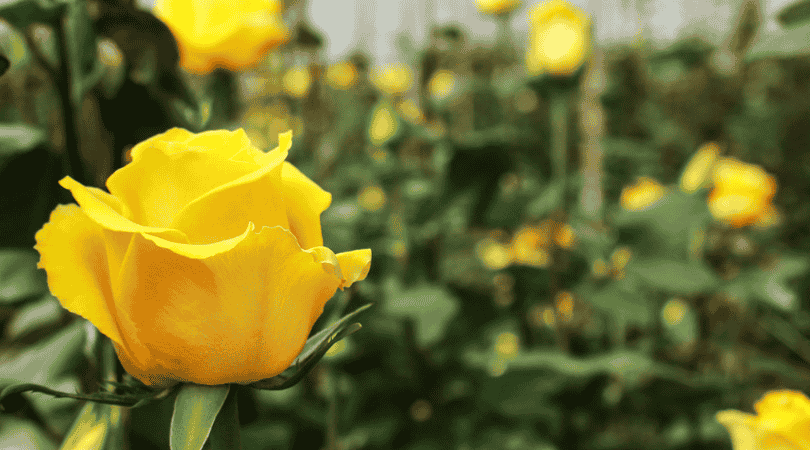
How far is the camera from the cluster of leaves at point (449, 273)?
0.44m

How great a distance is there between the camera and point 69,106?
0.44 m

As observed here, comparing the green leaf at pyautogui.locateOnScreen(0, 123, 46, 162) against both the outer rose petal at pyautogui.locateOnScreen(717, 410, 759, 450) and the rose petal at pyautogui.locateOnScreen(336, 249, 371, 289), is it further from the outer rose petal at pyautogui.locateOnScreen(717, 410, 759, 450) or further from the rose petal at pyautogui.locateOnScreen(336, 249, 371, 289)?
the outer rose petal at pyautogui.locateOnScreen(717, 410, 759, 450)

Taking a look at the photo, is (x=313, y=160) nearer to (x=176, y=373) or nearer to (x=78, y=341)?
(x=78, y=341)

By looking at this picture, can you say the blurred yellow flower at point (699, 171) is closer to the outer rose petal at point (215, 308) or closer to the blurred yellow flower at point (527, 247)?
the blurred yellow flower at point (527, 247)

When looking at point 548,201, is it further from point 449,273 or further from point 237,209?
point 237,209

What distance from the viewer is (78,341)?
422 millimetres

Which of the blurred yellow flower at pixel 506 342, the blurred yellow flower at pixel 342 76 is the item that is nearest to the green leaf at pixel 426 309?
the blurred yellow flower at pixel 506 342

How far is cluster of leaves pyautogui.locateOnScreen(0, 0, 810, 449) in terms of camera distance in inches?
17.4

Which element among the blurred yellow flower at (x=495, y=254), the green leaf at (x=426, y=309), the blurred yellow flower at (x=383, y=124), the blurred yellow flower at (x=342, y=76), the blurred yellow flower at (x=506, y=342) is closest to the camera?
the green leaf at (x=426, y=309)

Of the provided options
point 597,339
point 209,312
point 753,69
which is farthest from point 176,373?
point 753,69

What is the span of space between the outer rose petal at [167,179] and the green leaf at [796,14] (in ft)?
1.31

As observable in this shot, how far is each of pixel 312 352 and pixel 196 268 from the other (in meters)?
0.06

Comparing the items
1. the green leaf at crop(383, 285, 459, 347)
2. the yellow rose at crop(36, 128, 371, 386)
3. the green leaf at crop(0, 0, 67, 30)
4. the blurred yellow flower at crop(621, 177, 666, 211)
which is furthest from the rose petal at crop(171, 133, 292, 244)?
the blurred yellow flower at crop(621, 177, 666, 211)

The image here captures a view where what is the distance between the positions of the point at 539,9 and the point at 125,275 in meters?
1.14
